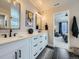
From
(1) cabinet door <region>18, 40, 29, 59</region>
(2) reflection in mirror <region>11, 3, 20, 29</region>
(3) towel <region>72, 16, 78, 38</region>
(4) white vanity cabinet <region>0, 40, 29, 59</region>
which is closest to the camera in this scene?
(4) white vanity cabinet <region>0, 40, 29, 59</region>

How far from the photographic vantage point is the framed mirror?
2234 mm

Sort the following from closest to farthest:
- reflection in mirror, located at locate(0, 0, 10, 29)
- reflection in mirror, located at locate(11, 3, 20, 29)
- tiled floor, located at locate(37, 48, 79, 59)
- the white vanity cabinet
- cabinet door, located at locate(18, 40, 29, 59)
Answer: the white vanity cabinet
cabinet door, located at locate(18, 40, 29, 59)
reflection in mirror, located at locate(0, 0, 10, 29)
reflection in mirror, located at locate(11, 3, 20, 29)
tiled floor, located at locate(37, 48, 79, 59)

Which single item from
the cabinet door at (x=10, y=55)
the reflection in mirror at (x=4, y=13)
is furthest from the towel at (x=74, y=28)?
the cabinet door at (x=10, y=55)

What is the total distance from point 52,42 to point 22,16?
10.5 feet

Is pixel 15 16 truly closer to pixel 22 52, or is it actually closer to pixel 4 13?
pixel 4 13

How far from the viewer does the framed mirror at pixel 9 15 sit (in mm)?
2234

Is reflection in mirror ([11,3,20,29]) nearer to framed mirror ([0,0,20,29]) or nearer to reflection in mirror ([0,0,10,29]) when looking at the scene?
framed mirror ([0,0,20,29])

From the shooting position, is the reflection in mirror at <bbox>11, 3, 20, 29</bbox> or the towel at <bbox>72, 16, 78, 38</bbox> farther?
the towel at <bbox>72, 16, 78, 38</bbox>

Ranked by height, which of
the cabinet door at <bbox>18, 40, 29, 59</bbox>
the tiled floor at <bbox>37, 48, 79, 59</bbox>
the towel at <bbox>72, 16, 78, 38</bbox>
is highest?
the towel at <bbox>72, 16, 78, 38</bbox>

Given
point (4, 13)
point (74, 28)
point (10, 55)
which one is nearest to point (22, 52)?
point (10, 55)

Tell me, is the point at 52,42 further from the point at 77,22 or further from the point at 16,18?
the point at 16,18

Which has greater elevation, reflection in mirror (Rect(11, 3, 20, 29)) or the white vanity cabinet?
reflection in mirror (Rect(11, 3, 20, 29))

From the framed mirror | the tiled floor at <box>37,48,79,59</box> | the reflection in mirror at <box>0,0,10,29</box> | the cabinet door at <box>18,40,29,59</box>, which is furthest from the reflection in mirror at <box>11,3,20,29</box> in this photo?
the tiled floor at <box>37,48,79,59</box>

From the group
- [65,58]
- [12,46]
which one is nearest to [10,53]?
[12,46]
